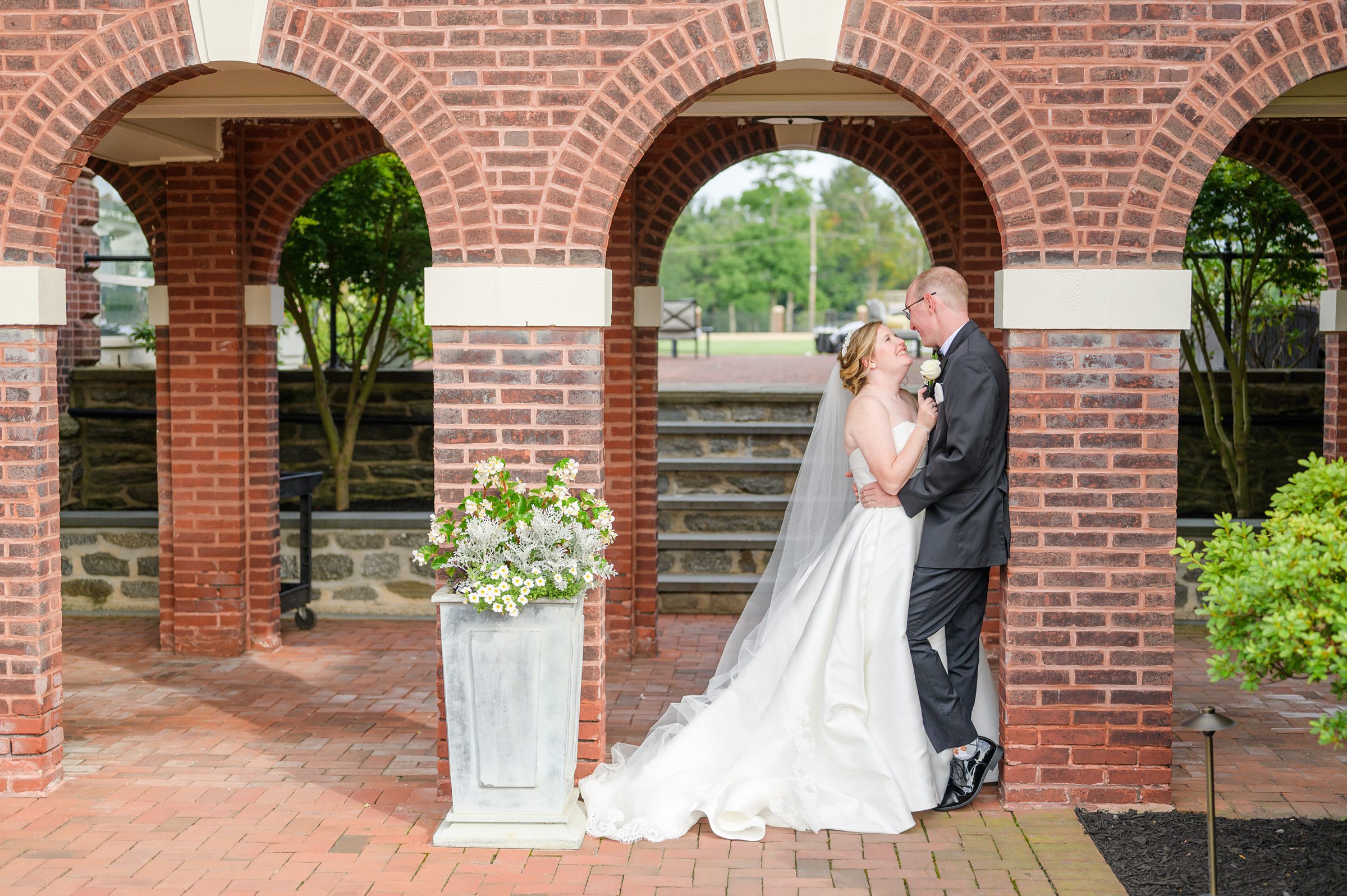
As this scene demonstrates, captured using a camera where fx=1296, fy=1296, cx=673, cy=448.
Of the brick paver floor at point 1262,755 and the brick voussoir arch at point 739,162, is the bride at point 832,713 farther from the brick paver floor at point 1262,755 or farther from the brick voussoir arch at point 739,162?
the brick voussoir arch at point 739,162

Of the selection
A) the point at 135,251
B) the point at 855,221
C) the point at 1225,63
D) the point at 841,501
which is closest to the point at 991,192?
the point at 1225,63

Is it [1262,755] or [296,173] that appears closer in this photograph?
[1262,755]

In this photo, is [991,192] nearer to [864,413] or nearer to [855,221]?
[864,413]

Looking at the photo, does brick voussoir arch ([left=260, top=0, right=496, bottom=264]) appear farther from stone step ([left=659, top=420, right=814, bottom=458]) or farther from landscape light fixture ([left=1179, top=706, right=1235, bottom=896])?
stone step ([left=659, top=420, right=814, bottom=458])

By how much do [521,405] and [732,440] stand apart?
19.3 ft

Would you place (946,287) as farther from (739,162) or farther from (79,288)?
(79,288)

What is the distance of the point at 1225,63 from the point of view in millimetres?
4922

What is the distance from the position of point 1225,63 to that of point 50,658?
17.3ft

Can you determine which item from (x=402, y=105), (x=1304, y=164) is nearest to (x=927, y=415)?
(x=402, y=105)

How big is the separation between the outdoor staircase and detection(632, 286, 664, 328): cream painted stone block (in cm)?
233

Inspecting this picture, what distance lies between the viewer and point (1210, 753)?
4152 mm

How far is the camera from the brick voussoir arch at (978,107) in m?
4.94

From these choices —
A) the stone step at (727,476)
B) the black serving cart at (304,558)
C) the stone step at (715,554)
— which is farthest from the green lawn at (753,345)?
the black serving cart at (304,558)

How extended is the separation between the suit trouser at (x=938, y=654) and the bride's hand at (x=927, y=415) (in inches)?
22.4
